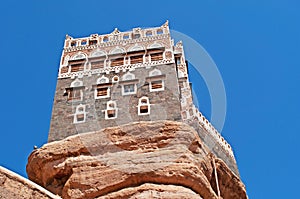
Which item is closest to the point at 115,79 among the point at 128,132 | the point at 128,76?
the point at 128,76

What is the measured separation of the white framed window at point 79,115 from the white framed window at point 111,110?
41.9 inches

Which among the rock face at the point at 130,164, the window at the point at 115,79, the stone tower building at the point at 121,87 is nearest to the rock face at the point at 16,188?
the rock face at the point at 130,164

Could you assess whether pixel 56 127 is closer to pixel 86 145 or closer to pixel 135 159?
pixel 86 145

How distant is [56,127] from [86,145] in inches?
131

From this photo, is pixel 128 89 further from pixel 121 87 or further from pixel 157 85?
pixel 157 85

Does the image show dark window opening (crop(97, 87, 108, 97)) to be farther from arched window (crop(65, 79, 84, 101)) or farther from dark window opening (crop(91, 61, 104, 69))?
dark window opening (crop(91, 61, 104, 69))

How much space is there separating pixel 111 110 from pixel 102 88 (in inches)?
69.3

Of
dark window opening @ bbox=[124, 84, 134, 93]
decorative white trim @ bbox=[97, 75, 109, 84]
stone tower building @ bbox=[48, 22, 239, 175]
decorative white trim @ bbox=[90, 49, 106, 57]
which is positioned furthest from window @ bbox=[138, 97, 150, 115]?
decorative white trim @ bbox=[90, 49, 106, 57]

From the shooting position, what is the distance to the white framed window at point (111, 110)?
19.1 m

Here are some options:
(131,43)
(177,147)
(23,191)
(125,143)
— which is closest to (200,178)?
(177,147)

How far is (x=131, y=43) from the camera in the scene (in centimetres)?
2302

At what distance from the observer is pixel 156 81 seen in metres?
20.4

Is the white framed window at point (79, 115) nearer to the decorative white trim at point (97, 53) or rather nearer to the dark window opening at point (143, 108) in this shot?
the dark window opening at point (143, 108)

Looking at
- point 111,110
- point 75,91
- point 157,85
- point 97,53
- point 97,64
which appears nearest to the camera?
point 111,110
